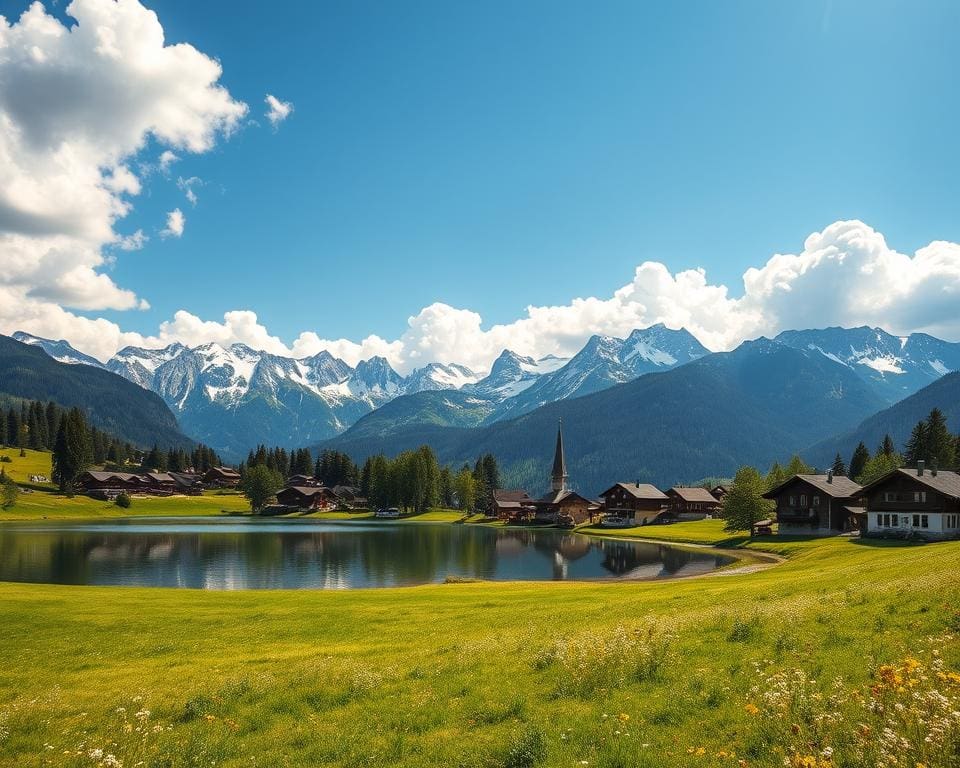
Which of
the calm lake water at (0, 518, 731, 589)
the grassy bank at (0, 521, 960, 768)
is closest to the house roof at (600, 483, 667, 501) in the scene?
the calm lake water at (0, 518, 731, 589)

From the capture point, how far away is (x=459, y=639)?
27422 millimetres

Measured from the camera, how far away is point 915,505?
282ft

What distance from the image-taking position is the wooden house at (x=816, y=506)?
107 metres

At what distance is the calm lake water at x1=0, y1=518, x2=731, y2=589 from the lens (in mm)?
67188

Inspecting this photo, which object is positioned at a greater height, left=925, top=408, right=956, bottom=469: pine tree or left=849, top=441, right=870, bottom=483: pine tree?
left=925, top=408, right=956, bottom=469: pine tree

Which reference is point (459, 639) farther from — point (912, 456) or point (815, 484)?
point (912, 456)

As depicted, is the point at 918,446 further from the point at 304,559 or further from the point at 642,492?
the point at 304,559

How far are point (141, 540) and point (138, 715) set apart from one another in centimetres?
10514

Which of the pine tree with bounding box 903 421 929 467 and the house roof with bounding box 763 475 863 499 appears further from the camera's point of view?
the pine tree with bounding box 903 421 929 467

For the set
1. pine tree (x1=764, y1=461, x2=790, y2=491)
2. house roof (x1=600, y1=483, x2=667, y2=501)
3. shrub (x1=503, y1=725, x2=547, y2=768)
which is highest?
shrub (x1=503, y1=725, x2=547, y2=768)

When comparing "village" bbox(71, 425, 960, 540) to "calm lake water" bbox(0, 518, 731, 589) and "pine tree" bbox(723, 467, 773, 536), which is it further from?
"calm lake water" bbox(0, 518, 731, 589)

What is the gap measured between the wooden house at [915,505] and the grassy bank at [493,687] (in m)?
63.7

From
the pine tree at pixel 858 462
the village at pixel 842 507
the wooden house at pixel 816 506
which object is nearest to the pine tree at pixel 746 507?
the village at pixel 842 507

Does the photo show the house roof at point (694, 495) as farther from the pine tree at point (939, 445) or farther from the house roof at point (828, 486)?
the house roof at point (828, 486)
